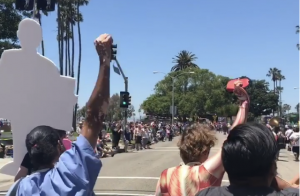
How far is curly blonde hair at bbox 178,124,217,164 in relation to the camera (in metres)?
2.97

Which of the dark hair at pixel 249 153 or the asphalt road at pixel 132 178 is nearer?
the dark hair at pixel 249 153

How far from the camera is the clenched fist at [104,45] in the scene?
2090 millimetres

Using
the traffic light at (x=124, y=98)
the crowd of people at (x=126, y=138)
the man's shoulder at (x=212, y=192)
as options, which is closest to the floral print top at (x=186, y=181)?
the man's shoulder at (x=212, y=192)

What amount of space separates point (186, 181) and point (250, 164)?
937 mm

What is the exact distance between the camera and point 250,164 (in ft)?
6.07

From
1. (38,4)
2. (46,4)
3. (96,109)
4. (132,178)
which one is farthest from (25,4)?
(96,109)

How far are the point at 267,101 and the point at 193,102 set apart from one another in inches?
468

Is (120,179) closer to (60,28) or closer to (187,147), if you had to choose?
(187,147)

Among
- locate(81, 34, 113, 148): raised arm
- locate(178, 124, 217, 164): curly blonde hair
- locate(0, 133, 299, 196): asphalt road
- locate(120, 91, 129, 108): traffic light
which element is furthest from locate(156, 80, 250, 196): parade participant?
locate(120, 91, 129, 108): traffic light

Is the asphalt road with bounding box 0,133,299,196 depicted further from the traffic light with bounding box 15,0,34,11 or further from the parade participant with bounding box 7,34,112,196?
the parade participant with bounding box 7,34,112,196

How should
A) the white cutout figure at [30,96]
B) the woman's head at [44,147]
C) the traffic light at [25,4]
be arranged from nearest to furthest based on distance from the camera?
1. the woman's head at [44,147]
2. the white cutout figure at [30,96]
3. the traffic light at [25,4]

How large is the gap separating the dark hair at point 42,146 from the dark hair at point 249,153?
1062 mm

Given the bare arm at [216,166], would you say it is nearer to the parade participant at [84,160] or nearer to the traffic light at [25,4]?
the parade participant at [84,160]

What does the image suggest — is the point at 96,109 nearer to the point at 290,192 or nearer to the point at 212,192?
the point at 212,192
